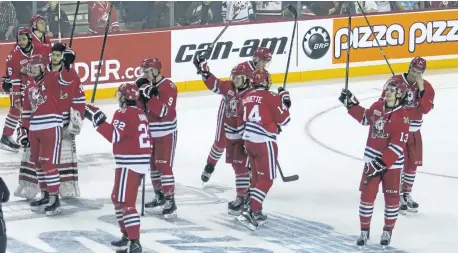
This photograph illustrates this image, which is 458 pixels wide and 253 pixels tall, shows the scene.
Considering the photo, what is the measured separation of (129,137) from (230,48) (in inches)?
318

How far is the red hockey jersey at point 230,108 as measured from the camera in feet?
34.7

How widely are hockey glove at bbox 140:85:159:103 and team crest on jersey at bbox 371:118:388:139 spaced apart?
1.85m

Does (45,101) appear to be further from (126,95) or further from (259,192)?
(259,192)

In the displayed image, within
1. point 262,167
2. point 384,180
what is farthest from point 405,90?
point 262,167

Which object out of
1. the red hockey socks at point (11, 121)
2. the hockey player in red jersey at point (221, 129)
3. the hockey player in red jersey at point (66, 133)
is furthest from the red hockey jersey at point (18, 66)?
the hockey player in red jersey at point (221, 129)

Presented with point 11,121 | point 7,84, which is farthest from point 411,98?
point 11,121

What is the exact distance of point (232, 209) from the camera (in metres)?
10.6

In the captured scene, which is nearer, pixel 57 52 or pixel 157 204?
pixel 57 52

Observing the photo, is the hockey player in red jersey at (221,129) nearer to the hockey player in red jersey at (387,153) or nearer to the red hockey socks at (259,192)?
the red hockey socks at (259,192)

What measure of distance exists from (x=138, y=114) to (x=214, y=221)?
5.48ft

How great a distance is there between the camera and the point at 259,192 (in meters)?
10.0

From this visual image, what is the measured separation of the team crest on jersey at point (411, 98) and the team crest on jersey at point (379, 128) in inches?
43.5

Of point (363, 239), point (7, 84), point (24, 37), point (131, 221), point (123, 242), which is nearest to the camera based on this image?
point (131, 221)

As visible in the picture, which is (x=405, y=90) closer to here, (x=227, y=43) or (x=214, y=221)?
(x=214, y=221)
